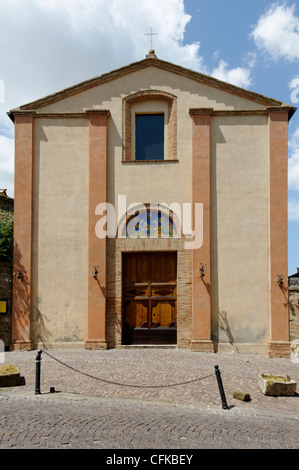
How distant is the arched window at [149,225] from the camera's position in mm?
12484

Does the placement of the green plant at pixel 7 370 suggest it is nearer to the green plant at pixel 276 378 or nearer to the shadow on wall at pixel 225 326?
the green plant at pixel 276 378

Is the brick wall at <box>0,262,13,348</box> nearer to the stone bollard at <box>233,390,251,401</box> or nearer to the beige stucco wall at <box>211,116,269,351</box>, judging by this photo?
the beige stucco wall at <box>211,116,269,351</box>

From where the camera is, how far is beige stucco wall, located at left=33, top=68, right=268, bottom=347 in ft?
39.6

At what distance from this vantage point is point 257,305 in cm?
1198

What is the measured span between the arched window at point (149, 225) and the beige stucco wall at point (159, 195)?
45 centimetres

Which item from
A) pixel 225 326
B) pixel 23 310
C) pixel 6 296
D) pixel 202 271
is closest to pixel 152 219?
pixel 202 271

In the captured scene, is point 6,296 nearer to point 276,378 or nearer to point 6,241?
point 6,241

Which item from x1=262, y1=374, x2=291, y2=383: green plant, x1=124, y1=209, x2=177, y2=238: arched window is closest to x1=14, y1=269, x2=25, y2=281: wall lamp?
x1=124, y1=209, x2=177, y2=238: arched window

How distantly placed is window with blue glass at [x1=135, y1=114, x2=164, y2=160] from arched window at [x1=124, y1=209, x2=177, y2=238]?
1.94 meters

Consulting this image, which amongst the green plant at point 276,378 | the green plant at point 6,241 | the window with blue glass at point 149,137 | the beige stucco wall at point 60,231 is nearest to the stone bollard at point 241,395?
the green plant at point 276,378

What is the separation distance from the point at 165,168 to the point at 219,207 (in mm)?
2092
